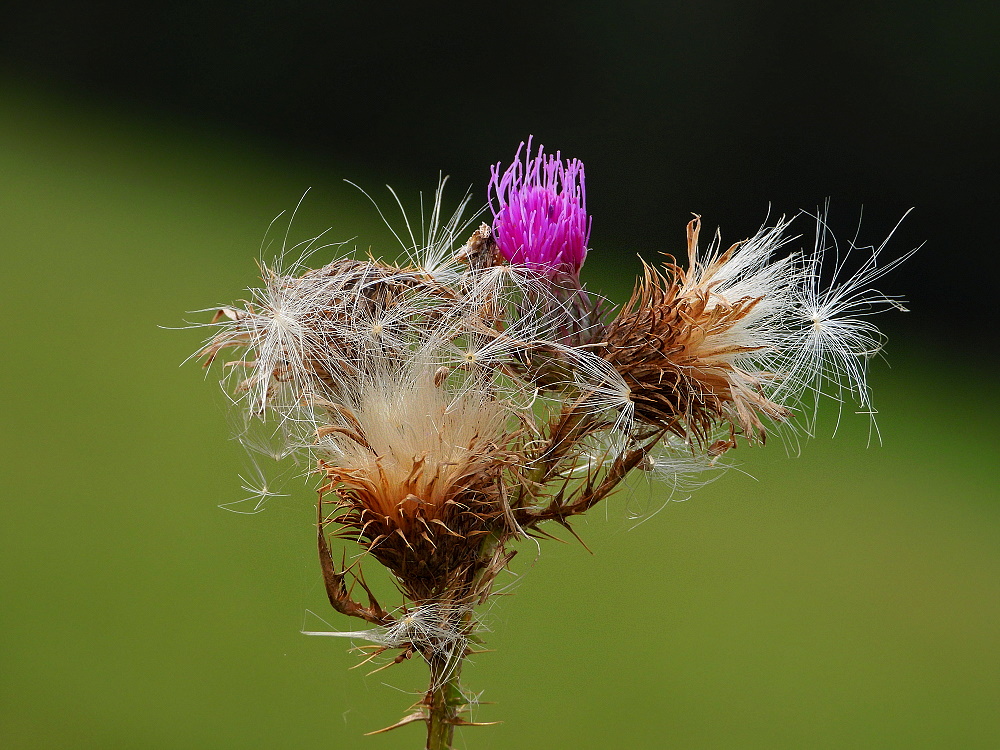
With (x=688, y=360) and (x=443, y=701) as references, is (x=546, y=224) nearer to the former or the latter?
(x=688, y=360)

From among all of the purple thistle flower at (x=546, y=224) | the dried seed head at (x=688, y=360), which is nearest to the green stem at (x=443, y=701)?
the dried seed head at (x=688, y=360)

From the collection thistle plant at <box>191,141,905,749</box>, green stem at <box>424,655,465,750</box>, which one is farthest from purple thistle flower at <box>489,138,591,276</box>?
green stem at <box>424,655,465,750</box>

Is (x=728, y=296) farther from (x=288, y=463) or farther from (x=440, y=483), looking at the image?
(x=288, y=463)

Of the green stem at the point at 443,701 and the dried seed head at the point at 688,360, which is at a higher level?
the dried seed head at the point at 688,360

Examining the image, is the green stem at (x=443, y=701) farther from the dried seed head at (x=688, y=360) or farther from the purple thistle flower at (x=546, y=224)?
the purple thistle flower at (x=546, y=224)

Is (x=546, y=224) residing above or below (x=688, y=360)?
above

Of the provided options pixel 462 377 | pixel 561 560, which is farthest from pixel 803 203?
pixel 462 377

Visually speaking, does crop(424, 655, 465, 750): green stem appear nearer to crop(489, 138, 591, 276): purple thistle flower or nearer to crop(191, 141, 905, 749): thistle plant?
crop(191, 141, 905, 749): thistle plant

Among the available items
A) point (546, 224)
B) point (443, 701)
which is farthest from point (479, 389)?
point (443, 701)
